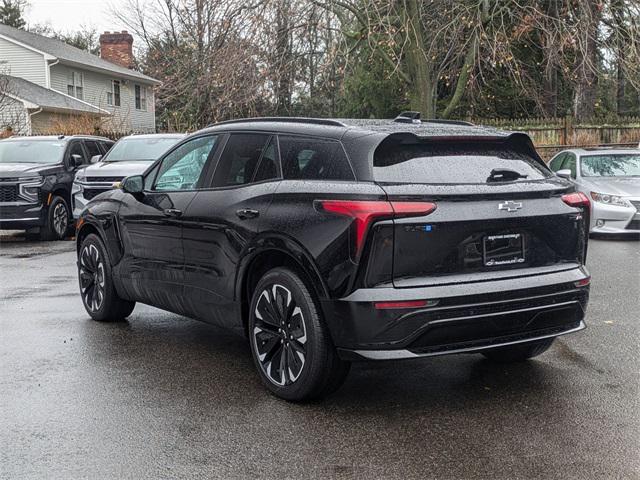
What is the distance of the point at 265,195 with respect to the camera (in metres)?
5.23

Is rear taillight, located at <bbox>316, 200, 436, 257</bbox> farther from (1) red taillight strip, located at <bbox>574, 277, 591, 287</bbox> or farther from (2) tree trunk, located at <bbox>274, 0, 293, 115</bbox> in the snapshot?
(2) tree trunk, located at <bbox>274, 0, 293, 115</bbox>

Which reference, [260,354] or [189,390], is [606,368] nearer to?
[260,354]

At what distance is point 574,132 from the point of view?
25.4 metres

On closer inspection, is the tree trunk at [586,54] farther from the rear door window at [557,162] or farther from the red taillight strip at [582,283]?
the red taillight strip at [582,283]

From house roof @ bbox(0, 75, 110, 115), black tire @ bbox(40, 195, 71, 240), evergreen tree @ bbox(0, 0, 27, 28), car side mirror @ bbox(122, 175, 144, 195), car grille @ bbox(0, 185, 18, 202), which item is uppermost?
evergreen tree @ bbox(0, 0, 27, 28)

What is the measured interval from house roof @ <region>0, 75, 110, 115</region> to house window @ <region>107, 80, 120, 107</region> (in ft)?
11.8

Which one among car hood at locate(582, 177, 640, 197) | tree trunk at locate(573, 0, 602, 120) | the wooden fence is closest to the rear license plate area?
car hood at locate(582, 177, 640, 197)

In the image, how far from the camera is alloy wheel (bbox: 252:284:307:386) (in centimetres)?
487

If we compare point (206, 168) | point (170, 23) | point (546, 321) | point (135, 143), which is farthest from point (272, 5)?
point (170, 23)

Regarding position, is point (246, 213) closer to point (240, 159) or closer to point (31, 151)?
point (240, 159)

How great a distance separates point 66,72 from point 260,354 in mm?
36853

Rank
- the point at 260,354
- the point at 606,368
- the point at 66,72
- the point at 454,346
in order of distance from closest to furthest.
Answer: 1. the point at 454,346
2. the point at 260,354
3. the point at 606,368
4. the point at 66,72

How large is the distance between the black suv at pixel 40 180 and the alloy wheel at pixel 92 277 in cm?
797

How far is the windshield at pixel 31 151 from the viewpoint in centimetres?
1616
